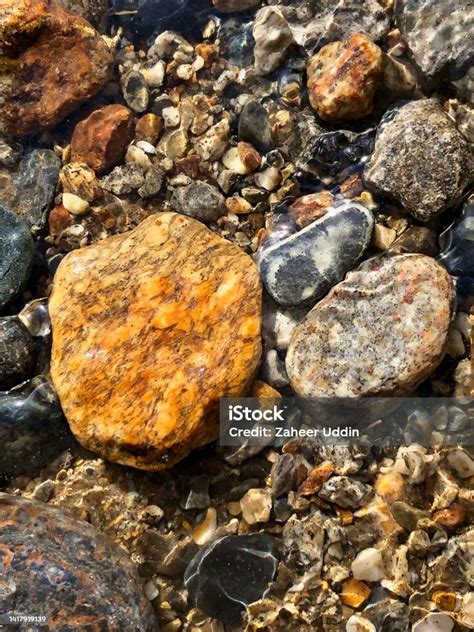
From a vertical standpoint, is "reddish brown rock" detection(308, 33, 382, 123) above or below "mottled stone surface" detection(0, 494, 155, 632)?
above

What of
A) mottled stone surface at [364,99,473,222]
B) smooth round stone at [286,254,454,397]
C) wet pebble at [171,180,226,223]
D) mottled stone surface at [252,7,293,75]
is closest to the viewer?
smooth round stone at [286,254,454,397]

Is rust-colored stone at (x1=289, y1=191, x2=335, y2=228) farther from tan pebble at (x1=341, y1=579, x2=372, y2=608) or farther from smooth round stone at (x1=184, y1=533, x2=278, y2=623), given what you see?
tan pebble at (x1=341, y1=579, x2=372, y2=608)

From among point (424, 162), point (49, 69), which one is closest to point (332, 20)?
point (424, 162)

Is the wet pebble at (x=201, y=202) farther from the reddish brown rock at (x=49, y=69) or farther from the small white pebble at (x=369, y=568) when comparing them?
the small white pebble at (x=369, y=568)

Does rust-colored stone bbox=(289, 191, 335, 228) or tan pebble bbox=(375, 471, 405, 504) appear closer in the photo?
tan pebble bbox=(375, 471, 405, 504)

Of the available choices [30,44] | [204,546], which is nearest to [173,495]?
[204,546]

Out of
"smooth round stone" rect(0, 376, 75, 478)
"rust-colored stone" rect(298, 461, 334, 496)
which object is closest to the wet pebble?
"smooth round stone" rect(0, 376, 75, 478)

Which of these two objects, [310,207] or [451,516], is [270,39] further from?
[451,516]
